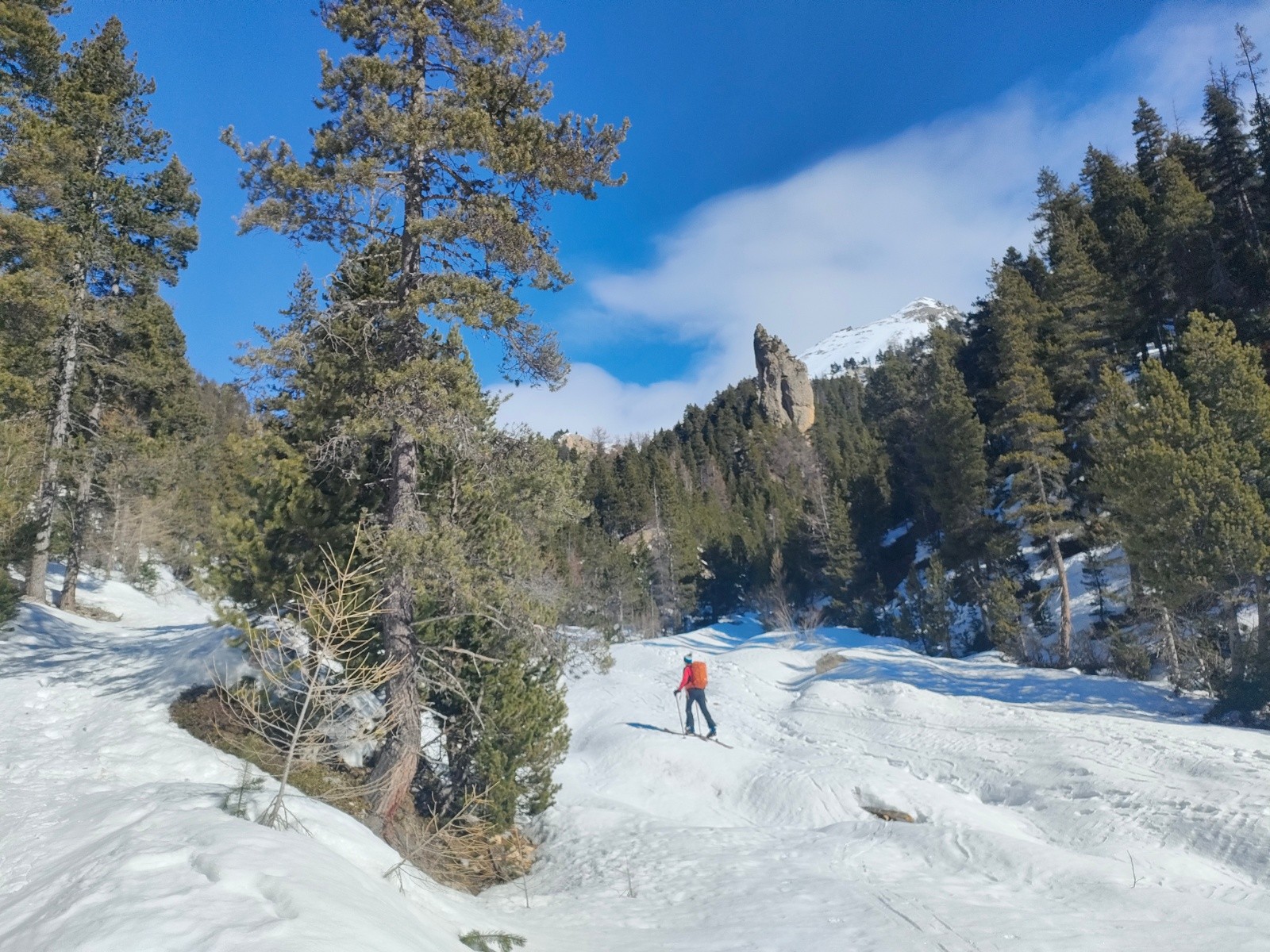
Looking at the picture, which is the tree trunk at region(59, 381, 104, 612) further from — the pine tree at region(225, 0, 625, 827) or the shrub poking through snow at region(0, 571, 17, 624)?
the pine tree at region(225, 0, 625, 827)

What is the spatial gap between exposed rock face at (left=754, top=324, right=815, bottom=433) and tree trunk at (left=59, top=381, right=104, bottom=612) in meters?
92.7

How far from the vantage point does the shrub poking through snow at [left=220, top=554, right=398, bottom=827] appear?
6.34 metres

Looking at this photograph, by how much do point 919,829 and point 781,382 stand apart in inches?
3972

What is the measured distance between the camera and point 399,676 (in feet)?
28.8

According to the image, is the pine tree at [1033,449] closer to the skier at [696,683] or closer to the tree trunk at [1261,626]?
the tree trunk at [1261,626]

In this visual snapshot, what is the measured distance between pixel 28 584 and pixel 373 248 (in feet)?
43.3

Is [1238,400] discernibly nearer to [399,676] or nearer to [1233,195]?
[399,676]

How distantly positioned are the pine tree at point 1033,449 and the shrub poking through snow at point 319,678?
22229 mm

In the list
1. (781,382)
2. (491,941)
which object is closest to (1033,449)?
(491,941)

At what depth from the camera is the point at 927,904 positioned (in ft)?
24.4

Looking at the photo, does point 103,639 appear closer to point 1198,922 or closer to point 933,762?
point 933,762

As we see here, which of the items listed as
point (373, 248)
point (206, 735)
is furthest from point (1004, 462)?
point (206, 735)

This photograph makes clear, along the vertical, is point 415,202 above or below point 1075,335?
below

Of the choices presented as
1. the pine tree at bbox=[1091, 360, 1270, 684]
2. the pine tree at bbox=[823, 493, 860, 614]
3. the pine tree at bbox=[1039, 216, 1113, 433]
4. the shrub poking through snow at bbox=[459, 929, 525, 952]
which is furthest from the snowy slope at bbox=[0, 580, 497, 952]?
the pine tree at bbox=[823, 493, 860, 614]
